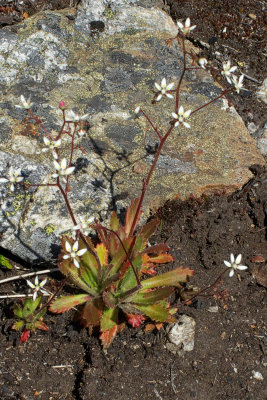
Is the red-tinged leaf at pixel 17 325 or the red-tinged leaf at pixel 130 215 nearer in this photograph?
the red-tinged leaf at pixel 17 325

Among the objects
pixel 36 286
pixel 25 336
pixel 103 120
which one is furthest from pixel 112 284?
pixel 103 120

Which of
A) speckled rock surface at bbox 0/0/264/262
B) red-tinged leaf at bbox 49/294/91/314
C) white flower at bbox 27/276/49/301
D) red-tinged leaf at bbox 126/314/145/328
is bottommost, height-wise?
red-tinged leaf at bbox 126/314/145/328

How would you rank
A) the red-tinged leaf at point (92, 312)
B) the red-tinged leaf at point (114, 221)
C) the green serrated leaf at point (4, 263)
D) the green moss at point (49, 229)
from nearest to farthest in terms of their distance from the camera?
the red-tinged leaf at point (92, 312) → the red-tinged leaf at point (114, 221) → the green moss at point (49, 229) → the green serrated leaf at point (4, 263)

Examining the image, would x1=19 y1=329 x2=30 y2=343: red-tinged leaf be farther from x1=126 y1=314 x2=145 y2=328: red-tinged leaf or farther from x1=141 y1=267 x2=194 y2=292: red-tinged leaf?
x1=141 y1=267 x2=194 y2=292: red-tinged leaf

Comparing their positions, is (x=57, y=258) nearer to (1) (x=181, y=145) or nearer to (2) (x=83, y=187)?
(2) (x=83, y=187)

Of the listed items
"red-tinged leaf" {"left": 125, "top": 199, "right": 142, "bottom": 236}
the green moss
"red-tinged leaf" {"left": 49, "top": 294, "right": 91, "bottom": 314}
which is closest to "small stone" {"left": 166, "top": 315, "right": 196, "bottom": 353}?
"red-tinged leaf" {"left": 49, "top": 294, "right": 91, "bottom": 314}

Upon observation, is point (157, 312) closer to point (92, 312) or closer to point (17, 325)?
point (92, 312)

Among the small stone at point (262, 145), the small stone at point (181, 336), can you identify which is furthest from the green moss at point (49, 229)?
the small stone at point (262, 145)

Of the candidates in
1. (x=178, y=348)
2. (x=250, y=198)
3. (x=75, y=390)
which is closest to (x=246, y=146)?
(x=250, y=198)

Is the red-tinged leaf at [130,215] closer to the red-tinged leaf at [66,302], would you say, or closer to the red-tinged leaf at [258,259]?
the red-tinged leaf at [66,302]
